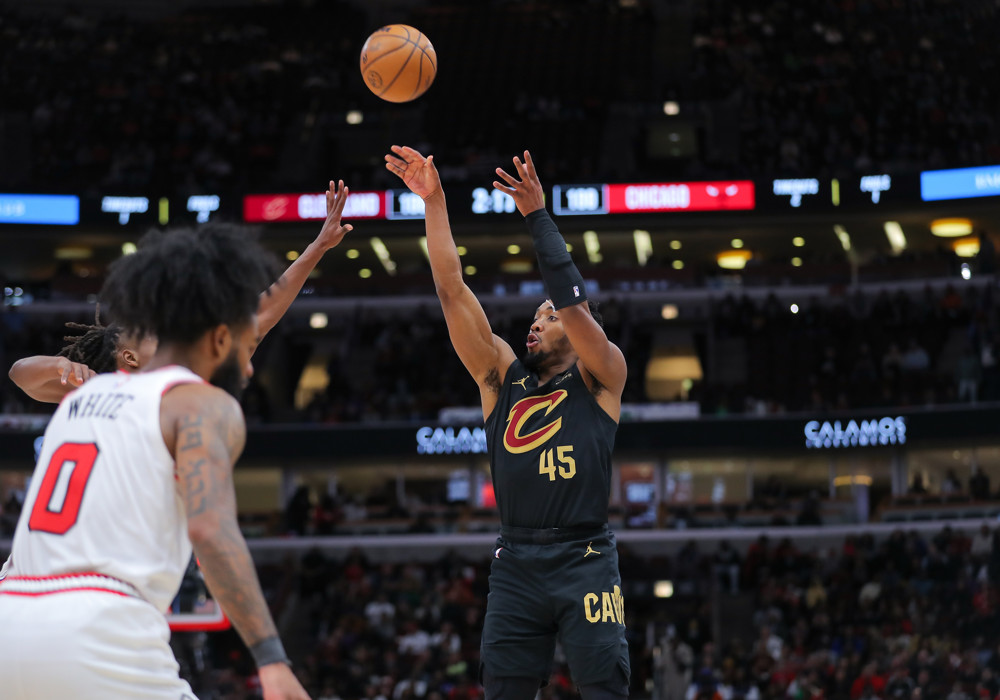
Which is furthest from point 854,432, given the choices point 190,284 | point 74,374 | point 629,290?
point 190,284

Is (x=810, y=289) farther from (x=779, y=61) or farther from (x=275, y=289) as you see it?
A: (x=275, y=289)

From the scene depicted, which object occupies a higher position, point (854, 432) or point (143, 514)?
point (854, 432)

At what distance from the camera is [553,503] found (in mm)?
5863

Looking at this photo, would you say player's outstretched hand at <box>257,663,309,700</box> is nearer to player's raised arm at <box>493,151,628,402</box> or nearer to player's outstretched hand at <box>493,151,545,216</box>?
player's raised arm at <box>493,151,628,402</box>

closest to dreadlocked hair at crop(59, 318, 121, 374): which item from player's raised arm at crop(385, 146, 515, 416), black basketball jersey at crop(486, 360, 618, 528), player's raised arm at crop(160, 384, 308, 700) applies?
player's raised arm at crop(385, 146, 515, 416)

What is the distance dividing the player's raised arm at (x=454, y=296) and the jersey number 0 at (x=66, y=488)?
9.36ft

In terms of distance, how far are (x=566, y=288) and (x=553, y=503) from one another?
97 cm

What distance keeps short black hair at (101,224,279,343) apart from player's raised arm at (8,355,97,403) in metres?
1.52

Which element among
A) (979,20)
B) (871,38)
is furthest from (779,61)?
(979,20)

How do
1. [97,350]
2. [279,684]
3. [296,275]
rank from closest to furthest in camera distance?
1. [279,684]
2. [97,350]
3. [296,275]

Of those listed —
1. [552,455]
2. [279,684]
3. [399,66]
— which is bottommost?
[279,684]

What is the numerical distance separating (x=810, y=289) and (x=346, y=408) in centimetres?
1197

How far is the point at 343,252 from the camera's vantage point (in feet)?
122

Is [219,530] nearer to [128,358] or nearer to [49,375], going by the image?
[128,358]
